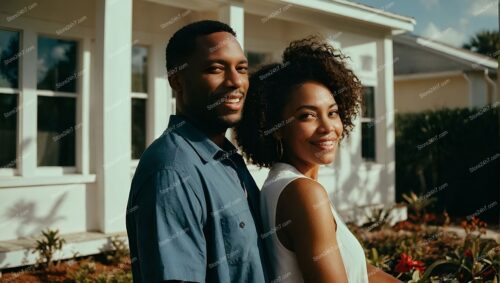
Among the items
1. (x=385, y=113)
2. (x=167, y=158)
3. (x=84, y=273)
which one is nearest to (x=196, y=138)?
(x=167, y=158)

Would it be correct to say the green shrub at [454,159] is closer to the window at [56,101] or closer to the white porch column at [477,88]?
the white porch column at [477,88]

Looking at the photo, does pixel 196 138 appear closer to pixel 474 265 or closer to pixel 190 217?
pixel 190 217

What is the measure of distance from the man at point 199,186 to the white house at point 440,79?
51.5 feet

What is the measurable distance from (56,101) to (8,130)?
693mm

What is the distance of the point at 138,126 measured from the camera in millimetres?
7363

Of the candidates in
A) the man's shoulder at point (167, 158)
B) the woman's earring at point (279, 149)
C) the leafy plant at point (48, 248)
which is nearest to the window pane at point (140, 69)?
the leafy plant at point (48, 248)

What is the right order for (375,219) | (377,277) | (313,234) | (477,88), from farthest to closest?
(477,88), (375,219), (377,277), (313,234)

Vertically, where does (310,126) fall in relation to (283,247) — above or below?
above

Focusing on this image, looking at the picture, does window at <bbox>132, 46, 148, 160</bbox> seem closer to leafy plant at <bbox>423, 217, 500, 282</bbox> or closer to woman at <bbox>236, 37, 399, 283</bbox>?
leafy plant at <bbox>423, 217, 500, 282</bbox>

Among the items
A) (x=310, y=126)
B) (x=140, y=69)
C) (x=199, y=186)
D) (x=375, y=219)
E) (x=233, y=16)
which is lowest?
(x=375, y=219)

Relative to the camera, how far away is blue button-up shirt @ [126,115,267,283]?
146 centimetres

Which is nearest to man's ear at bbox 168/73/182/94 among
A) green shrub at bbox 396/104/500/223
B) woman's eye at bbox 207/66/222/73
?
woman's eye at bbox 207/66/222/73

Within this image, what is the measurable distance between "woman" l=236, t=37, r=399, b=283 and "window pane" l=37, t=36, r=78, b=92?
186 inches

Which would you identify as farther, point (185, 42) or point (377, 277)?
point (377, 277)
